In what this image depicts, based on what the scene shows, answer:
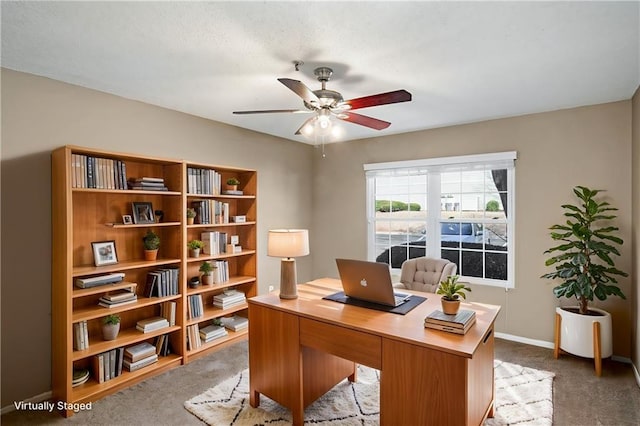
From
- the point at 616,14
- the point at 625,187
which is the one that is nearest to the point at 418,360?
the point at 616,14

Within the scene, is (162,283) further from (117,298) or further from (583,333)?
(583,333)

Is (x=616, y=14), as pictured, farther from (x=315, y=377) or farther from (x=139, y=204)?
(x=139, y=204)

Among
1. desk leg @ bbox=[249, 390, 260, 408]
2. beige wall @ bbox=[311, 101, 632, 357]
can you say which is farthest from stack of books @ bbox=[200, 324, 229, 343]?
beige wall @ bbox=[311, 101, 632, 357]

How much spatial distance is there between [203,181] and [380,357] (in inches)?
99.9

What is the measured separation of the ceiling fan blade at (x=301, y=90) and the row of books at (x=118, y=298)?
2174 mm

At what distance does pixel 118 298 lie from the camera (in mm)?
2797

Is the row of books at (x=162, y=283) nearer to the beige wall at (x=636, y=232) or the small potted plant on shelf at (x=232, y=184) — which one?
the small potted plant on shelf at (x=232, y=184)

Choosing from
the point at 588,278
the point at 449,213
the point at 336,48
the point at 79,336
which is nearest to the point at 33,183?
the point at 79,336

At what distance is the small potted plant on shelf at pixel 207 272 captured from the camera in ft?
11.6

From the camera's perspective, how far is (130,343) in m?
2.83

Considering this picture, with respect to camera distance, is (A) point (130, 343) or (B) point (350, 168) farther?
(B) point (350, 168)

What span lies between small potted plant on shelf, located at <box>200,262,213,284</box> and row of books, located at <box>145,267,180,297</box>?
0.34 metres

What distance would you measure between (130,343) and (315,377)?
163 cm

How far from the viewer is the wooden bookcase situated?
2447mm
